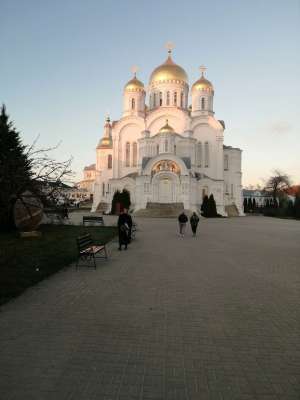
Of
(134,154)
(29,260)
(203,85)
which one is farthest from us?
(203,85)

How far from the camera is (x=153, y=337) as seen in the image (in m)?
4.61

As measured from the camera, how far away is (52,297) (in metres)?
6.46

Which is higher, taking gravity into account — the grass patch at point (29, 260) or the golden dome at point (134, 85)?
the golden dome at point (134, 85)

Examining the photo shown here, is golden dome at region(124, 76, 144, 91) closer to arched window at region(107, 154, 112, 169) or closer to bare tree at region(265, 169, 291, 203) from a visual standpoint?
arched window at region(107, 154, 112, 169)

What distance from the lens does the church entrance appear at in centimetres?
4260

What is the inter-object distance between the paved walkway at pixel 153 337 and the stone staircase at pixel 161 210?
30.2 meters

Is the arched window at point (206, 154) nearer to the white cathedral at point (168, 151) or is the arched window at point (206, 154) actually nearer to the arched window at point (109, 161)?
the white cathedral at point (168, 151)

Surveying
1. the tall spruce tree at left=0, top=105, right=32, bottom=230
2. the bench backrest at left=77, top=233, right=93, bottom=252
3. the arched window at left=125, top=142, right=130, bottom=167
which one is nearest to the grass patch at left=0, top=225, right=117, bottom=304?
the bench backrest at left=77, top=233, right=93, bottom=252

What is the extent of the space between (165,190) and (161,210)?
14.0 ft

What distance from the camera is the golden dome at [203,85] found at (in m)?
50.9

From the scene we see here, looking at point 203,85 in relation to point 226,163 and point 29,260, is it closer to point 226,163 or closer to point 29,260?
point 226,163

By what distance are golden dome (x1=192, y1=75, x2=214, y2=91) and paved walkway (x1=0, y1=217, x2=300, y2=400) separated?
47101 millimetres

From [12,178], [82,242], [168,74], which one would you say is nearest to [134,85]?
[168,74]

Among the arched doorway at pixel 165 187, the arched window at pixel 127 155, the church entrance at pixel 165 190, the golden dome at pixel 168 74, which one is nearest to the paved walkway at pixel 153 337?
the arched doorway at pixel 165 187
